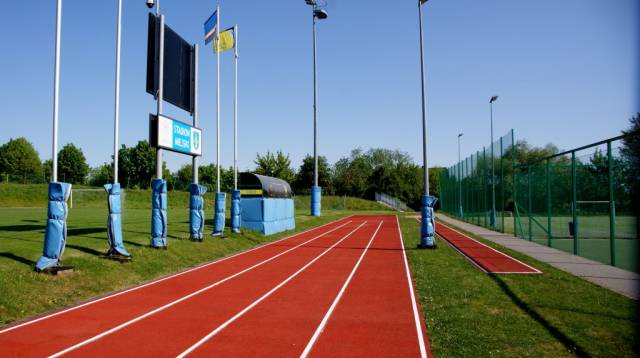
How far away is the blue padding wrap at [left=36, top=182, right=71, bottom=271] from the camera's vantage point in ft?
35.9

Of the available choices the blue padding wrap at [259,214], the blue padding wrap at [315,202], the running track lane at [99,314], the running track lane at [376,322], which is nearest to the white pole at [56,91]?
the running track lane at [99,314]

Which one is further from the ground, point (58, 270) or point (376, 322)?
point (58, 270)

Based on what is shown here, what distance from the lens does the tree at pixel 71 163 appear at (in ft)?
284

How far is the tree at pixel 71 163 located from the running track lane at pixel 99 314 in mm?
83367

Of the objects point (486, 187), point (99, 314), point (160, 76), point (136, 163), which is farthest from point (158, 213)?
point (136, 163)

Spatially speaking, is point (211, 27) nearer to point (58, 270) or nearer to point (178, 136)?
point (178, 136)

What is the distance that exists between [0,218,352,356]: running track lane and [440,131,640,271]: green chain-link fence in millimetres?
10301

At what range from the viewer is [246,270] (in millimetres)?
13836

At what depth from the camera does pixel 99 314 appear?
8.71 meters

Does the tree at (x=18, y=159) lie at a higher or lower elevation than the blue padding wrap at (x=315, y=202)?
higher

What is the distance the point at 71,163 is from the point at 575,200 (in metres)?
89.7

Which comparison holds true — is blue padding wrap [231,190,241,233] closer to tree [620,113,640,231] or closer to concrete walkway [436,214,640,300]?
concrete walkway [436,214,640,300]

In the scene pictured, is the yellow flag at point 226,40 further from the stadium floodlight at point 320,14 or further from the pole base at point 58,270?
the stadium floodlight at point 320,14

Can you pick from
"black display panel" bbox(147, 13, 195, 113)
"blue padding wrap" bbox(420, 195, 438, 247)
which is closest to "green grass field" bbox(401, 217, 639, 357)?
"blue padding wrap" bbox(420, 195, 438, 247)
